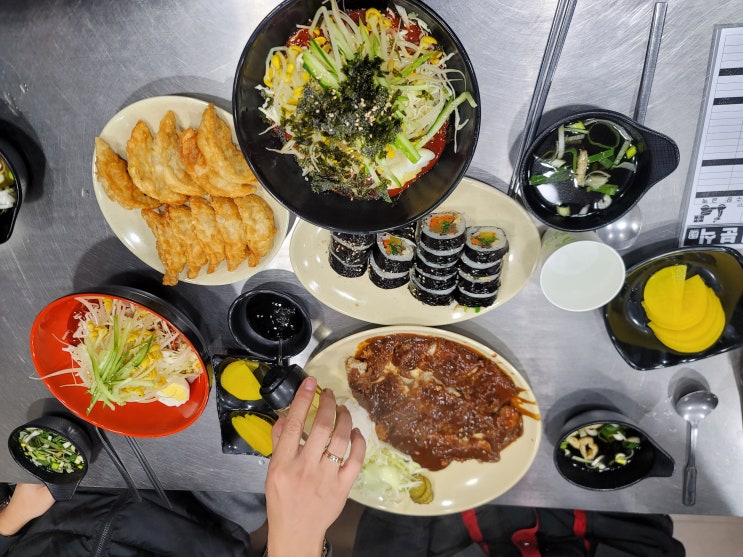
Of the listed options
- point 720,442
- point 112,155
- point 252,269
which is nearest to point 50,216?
point 112,155

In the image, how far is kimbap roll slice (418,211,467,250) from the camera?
2.45 m

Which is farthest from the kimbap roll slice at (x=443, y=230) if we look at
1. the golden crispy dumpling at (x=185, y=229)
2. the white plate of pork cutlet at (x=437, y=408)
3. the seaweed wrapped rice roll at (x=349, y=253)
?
the golden crispy dumpling at (x=185, y=229)

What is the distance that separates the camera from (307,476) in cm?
214

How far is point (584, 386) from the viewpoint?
117 inches

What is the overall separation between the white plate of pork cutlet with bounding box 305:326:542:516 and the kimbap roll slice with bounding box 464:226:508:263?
47 centimetres

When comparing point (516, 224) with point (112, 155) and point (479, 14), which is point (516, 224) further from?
point (112, 155)

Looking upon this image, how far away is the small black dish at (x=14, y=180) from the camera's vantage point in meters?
2.53

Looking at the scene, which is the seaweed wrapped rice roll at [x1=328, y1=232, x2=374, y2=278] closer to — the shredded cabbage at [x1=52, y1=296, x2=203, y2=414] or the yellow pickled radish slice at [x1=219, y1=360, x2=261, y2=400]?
the yellow pickled radish slice at [x1=219, y1=360, x2=261, y2=400]

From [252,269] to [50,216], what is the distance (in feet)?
3.85

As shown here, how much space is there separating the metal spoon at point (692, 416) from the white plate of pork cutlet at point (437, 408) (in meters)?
0.77

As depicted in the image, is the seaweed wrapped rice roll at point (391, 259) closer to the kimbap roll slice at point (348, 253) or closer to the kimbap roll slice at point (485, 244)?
the kimbap roll slice at point (348, 253)

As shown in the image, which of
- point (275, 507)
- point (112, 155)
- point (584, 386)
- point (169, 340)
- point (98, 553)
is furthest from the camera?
point (98, 553)

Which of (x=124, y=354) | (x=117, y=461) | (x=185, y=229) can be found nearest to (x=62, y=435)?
(x=117, y=461)

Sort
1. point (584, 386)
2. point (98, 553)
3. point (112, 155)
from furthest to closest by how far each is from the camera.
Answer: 1. point (98, 553)
2. point (584, 386)
3. point (112, 155)
